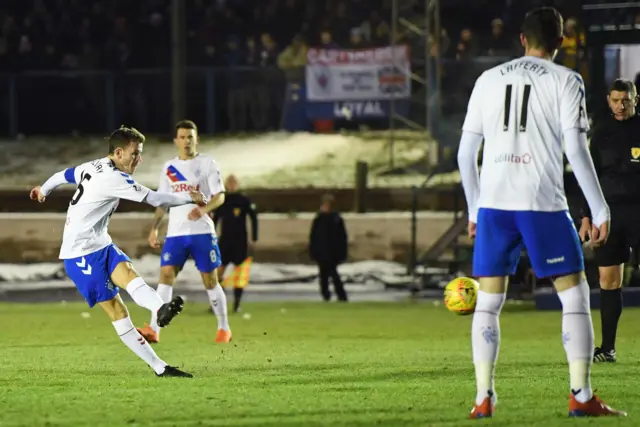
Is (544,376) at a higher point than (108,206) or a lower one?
lower

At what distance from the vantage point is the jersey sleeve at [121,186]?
429 inches

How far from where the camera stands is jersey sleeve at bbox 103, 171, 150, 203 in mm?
10891

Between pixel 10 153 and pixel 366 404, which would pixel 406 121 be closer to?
pixel 10 153

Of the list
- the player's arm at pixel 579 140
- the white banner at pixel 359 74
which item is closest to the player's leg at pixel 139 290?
the player's arm at pixel 579 140

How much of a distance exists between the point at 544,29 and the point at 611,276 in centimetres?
459

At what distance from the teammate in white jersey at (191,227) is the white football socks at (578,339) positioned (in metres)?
7.12

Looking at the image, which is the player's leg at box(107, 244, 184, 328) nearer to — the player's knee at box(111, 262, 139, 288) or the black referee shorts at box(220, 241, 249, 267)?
the player's knee at box(111, 262, 139, 288)

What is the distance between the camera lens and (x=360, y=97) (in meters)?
31.6

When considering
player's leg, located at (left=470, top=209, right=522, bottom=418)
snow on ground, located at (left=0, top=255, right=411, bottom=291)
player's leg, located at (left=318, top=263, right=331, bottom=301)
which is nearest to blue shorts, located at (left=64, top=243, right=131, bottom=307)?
player's leg, located at (left=470, top=209, right=522, bottom=418)

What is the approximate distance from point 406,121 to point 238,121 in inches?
171

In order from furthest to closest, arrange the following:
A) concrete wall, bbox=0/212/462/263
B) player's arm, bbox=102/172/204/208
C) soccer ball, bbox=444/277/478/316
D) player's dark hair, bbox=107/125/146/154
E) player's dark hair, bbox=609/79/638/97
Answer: concrete wall, bbox=0/212/462/263 → player's dark hair, bbox=609/79/638/97 → player's dark hair, bbox=107/125/146/154 → player's arm, bbox=102/172/204/208 → soccer ball, bbox=444/277/478/316

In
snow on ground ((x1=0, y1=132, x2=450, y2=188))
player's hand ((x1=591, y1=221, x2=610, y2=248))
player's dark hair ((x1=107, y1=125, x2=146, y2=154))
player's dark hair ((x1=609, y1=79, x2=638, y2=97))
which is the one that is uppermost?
player's dark hair ((x1=609, y1=79, x2=638, y2=97))

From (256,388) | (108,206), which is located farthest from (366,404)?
(108,206)

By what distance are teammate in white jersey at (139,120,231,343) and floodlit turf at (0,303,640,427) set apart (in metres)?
0.57
